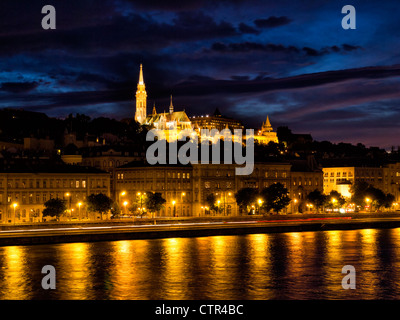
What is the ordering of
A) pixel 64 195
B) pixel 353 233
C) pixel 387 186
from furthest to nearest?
pixel 387 186 → pixel 64 195 → pixel 353 233

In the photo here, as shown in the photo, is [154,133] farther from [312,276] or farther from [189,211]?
[312,276]

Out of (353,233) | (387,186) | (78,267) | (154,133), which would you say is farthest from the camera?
(154,133)

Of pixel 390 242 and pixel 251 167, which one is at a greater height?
pixel 251 167

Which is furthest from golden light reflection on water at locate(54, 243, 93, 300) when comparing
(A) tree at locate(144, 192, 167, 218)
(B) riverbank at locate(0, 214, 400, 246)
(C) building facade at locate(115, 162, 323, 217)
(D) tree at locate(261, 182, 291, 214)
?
(D) tree at locate(261, 182, 291, 214)

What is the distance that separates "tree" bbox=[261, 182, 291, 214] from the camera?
88.2m

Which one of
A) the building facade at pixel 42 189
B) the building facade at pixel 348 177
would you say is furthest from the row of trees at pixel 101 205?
the building facade at pixel 348 177

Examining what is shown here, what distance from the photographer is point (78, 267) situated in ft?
146

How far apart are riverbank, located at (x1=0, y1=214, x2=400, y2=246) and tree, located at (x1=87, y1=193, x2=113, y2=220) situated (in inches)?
285

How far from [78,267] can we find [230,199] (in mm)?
49851

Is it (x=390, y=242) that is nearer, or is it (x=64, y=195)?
(x=390, y=242)

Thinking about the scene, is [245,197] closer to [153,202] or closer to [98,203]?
[153,202]

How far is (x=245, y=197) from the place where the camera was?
8838 cm
